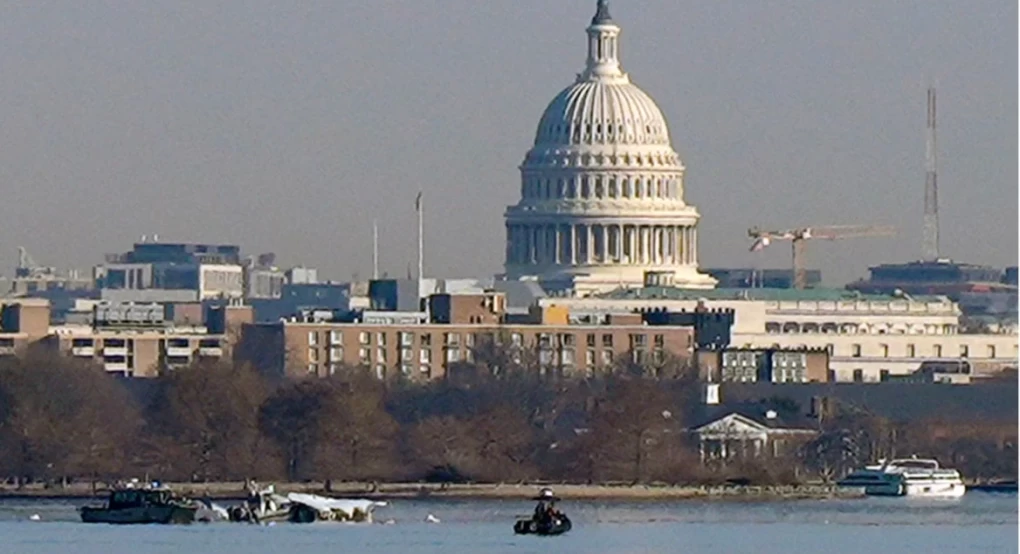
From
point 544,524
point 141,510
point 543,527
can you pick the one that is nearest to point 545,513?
point 544,524

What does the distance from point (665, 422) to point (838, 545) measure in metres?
50.4

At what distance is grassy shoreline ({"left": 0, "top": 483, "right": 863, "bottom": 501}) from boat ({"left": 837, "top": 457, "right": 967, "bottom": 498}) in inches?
66.3

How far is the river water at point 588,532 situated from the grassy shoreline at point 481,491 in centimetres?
410

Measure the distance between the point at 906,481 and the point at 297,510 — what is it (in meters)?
30.8

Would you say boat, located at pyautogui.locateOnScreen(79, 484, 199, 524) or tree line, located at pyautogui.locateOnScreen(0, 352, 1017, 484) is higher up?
tree line, located at pyautogui.locateOnScreen(0, 352, 1017, 484)

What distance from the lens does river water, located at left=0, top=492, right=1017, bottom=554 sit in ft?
399

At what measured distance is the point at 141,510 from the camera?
136 m

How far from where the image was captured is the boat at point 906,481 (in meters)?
166

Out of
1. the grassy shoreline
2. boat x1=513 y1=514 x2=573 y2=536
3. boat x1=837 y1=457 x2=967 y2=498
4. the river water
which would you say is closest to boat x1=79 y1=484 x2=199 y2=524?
the river water

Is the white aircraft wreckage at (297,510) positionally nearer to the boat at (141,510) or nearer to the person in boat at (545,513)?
the boat at (141,510)

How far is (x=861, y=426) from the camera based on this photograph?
184500 millimetres

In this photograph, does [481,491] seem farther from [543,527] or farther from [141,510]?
[543,527]

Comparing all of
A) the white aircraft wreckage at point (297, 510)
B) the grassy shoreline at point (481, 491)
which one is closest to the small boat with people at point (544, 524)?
the white aircraft wreckage at point (297, 510)

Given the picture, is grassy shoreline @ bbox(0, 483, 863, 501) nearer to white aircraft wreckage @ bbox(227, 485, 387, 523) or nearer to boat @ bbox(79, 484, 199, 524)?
white aircraft wreckage @ bbox(227, 485, 387, 523)
